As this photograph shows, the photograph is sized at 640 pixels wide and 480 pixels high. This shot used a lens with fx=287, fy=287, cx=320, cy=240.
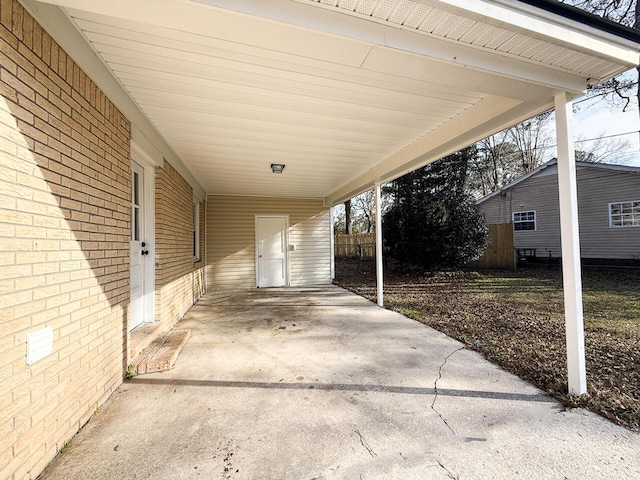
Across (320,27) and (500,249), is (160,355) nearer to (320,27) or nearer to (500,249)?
(320,27)

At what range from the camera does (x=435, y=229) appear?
818 centimetres

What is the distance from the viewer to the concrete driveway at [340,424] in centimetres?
150

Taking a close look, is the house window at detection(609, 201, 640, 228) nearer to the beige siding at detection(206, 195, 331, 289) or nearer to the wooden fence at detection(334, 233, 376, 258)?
the wooden fence at detection(334, 233, 376, 258)

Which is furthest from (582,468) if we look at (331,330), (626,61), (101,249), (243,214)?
(243,214)

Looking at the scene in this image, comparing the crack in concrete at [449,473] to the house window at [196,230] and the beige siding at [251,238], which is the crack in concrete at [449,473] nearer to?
the house window at [196,230]

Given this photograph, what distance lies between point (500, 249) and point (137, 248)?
11.3 meters

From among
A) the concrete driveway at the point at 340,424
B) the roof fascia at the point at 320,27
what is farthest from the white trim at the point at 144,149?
the concrete driveway at the point at 340,424

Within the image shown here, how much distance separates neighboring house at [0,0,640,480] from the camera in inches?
53.7

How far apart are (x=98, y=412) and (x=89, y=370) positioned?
1.08ft

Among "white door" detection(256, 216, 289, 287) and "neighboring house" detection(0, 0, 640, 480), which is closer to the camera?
"neighboring house" detection(0, 0, 640, 480)

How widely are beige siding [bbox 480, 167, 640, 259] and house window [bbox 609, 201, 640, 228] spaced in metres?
0.13

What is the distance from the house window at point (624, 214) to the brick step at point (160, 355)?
13034 mm

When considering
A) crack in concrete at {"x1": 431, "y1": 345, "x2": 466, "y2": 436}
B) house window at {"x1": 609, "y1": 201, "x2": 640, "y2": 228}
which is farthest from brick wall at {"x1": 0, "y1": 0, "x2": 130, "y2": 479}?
house window at {"x1": 609, "y1": 201, "x2": 640, "y2": 228}

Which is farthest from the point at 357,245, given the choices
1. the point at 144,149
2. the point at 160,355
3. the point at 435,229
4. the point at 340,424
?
the point at 340,424
